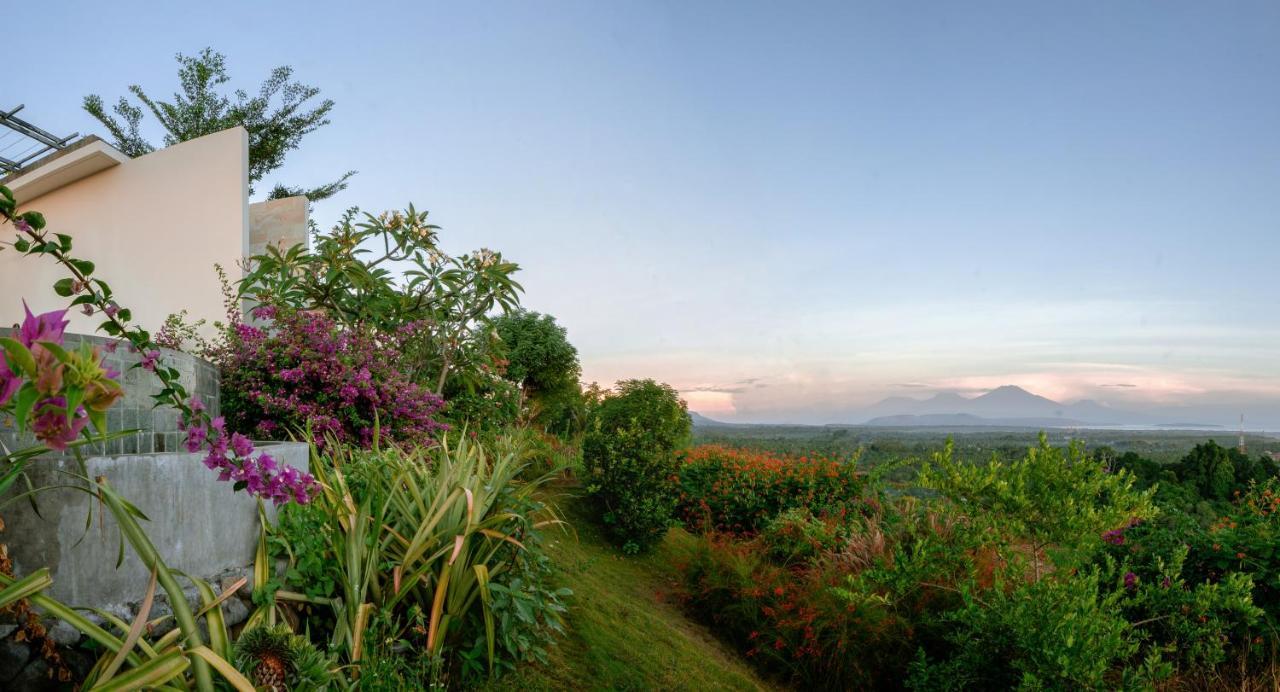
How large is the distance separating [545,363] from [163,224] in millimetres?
7060

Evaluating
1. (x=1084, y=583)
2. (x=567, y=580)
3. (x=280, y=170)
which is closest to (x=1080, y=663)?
(x=1084, y=583)

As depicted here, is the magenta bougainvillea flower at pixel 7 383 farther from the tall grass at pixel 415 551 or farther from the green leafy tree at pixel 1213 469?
the green leafy tree at pixel 1213 469

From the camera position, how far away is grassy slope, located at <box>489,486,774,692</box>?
320 centimetres

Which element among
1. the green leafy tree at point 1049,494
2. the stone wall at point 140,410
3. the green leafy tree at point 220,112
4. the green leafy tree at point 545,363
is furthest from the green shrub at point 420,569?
the green leafy tree at point 220,112

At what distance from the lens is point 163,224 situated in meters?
8.31

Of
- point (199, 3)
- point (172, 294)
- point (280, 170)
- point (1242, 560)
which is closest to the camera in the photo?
point (1242, 560)

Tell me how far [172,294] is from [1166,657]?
969 centimetres

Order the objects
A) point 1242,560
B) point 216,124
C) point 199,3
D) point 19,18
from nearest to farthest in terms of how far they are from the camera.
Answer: point 1242,560, point 19,18, point 199,3, point 216,124

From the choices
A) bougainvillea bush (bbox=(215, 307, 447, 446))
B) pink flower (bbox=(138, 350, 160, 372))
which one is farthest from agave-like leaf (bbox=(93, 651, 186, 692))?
bougainvillea bush (bbox=(215, 307, 447, 446))

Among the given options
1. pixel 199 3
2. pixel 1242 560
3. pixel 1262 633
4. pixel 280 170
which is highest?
pixel 199 3

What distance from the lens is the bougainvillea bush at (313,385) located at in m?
4.39

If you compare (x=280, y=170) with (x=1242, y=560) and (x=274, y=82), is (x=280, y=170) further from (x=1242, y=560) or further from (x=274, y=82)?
(x=1242, y=560)

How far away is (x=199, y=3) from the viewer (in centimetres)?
1162

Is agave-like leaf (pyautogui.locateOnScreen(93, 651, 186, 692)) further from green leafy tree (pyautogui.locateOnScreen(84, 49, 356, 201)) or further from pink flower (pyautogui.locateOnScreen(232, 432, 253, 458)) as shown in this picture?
green leafy tree (pyautogui.locateOnScreen(84, 49, 356, 201))
